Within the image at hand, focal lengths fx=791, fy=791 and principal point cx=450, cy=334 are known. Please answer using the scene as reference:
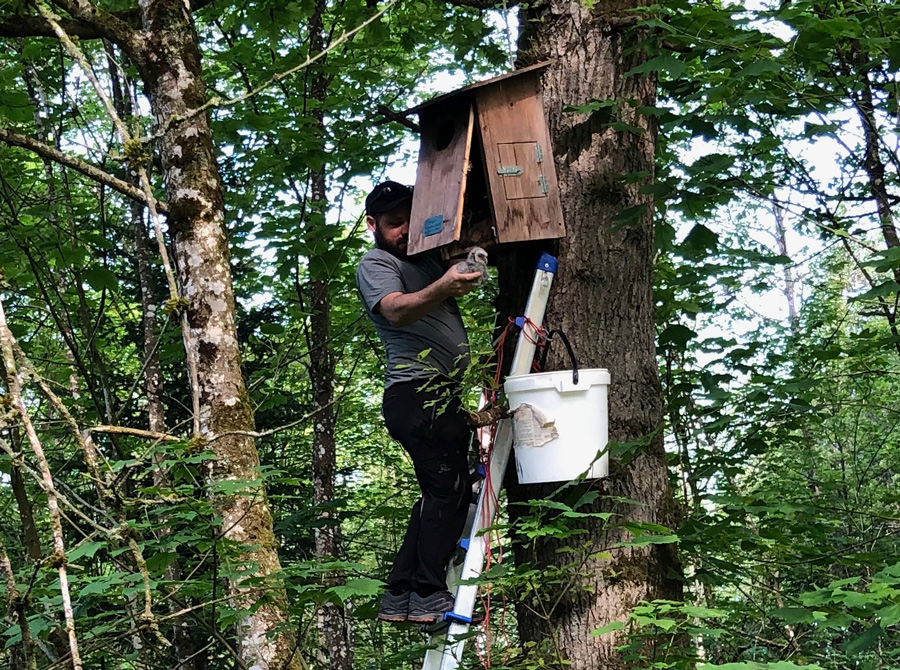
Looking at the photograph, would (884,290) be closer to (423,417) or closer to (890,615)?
(890,615)

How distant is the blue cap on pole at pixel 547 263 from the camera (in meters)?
2.93

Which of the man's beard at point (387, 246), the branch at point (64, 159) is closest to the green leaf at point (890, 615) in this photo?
the man's beard at point (387, 246)

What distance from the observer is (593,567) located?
2.75 meters

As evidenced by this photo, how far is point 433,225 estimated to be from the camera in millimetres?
2947

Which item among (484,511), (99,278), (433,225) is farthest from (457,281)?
(99,278)

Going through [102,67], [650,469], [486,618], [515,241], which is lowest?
[486,618]

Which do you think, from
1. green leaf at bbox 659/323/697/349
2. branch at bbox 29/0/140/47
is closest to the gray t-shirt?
green leaf at bbox 659/323/697/349

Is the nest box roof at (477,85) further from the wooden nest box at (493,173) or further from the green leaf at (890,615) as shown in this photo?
the green leaf at (890,615)

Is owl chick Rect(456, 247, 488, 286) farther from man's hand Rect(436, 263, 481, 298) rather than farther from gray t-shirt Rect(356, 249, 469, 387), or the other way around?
gray t-shirt Rect(356, 249, 469, 387)

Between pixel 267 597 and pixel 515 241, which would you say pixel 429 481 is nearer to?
pixel 267 597

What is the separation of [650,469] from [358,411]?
19.0 ft

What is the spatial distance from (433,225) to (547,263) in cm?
45

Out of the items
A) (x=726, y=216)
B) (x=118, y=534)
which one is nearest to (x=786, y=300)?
(x=726, y=216)

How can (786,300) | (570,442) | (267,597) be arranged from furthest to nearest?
(786,300), (267,597), (570,442)
